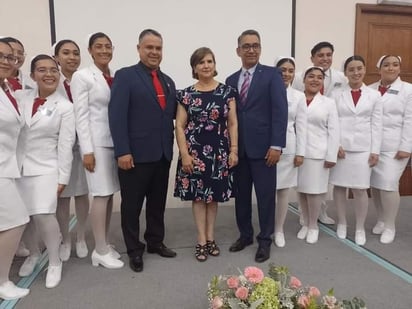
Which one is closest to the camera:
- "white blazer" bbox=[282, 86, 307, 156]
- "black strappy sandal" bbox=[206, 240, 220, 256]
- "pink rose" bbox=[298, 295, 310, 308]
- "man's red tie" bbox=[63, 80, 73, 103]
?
"pink rose" bbox=[298, 295, 310, 308]

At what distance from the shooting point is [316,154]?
112 inches

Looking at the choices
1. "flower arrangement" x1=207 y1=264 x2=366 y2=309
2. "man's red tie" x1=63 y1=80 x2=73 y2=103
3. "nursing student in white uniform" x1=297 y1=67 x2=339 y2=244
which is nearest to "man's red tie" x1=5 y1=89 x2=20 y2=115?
"man's red tie" x1=63 y1=80 x2=73 y2=103

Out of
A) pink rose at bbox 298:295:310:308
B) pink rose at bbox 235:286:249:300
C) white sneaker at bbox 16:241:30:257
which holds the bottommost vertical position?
white sneaker at bbox 16:241:30:257

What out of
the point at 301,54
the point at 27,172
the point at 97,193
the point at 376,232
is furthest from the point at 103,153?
the point at 301,54

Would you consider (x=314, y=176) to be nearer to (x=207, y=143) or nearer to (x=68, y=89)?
(x=207, y=143)

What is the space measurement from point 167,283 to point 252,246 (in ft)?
2.79

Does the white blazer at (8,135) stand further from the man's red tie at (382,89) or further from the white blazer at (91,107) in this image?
the man's red tie at (382,89)

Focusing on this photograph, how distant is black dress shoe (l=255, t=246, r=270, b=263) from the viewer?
8.45 feet

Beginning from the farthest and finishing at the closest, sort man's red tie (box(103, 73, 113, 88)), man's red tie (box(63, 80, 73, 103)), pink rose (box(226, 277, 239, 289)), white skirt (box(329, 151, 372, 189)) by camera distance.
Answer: white skirt (box(329, 151, 372, 189))
man's red tie (box(63, 80, 73, 103))
man's red tie (box(103, 73, 113, 88))
pink rose (box(226, 277, 239, 289))

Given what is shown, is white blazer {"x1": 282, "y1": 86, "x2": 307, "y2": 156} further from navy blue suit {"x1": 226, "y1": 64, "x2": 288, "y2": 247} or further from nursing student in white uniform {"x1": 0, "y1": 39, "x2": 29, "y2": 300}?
nursing student in white uniform {"x1": 0, "y1": 39, "x2": 29, "y2": 300}

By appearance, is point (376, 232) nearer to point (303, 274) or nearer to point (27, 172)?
point (303, 274)

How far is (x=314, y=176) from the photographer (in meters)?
2.89

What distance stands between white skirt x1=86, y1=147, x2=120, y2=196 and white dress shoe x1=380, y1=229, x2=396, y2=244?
219 cm

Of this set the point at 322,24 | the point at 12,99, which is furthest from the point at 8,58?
the point at 322,24
